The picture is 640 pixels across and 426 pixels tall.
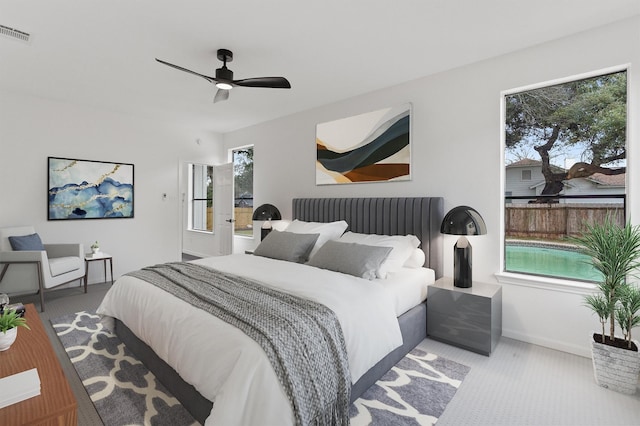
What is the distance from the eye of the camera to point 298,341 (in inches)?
65.0

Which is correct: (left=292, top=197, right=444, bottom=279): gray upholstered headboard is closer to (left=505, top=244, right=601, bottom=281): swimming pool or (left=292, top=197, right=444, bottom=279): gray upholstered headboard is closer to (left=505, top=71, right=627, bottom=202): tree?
(left=505, top=244, right=601, bottom=281): swimming pool

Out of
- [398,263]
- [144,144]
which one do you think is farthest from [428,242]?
[144,144]

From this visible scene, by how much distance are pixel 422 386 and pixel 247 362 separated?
1.39 m

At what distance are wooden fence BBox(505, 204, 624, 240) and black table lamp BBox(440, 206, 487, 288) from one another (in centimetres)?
41

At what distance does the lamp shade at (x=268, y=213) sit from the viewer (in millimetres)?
4832

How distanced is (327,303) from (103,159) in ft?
15.3

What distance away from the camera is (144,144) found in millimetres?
5285

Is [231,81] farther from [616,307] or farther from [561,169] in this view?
[616,307]

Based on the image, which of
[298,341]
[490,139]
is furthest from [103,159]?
[490,139]

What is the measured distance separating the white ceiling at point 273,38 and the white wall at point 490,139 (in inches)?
5.5

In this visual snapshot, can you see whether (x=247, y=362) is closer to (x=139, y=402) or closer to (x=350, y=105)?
(x=139, y=402)

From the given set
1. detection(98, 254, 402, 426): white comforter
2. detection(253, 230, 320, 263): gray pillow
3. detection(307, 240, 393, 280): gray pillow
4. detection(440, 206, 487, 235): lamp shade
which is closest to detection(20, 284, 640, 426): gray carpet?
detection(98, 254, 402, 426): white comforter

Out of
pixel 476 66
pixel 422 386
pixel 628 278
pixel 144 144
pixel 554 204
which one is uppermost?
pixel 476 66

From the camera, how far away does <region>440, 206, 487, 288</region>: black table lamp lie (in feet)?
9.35
